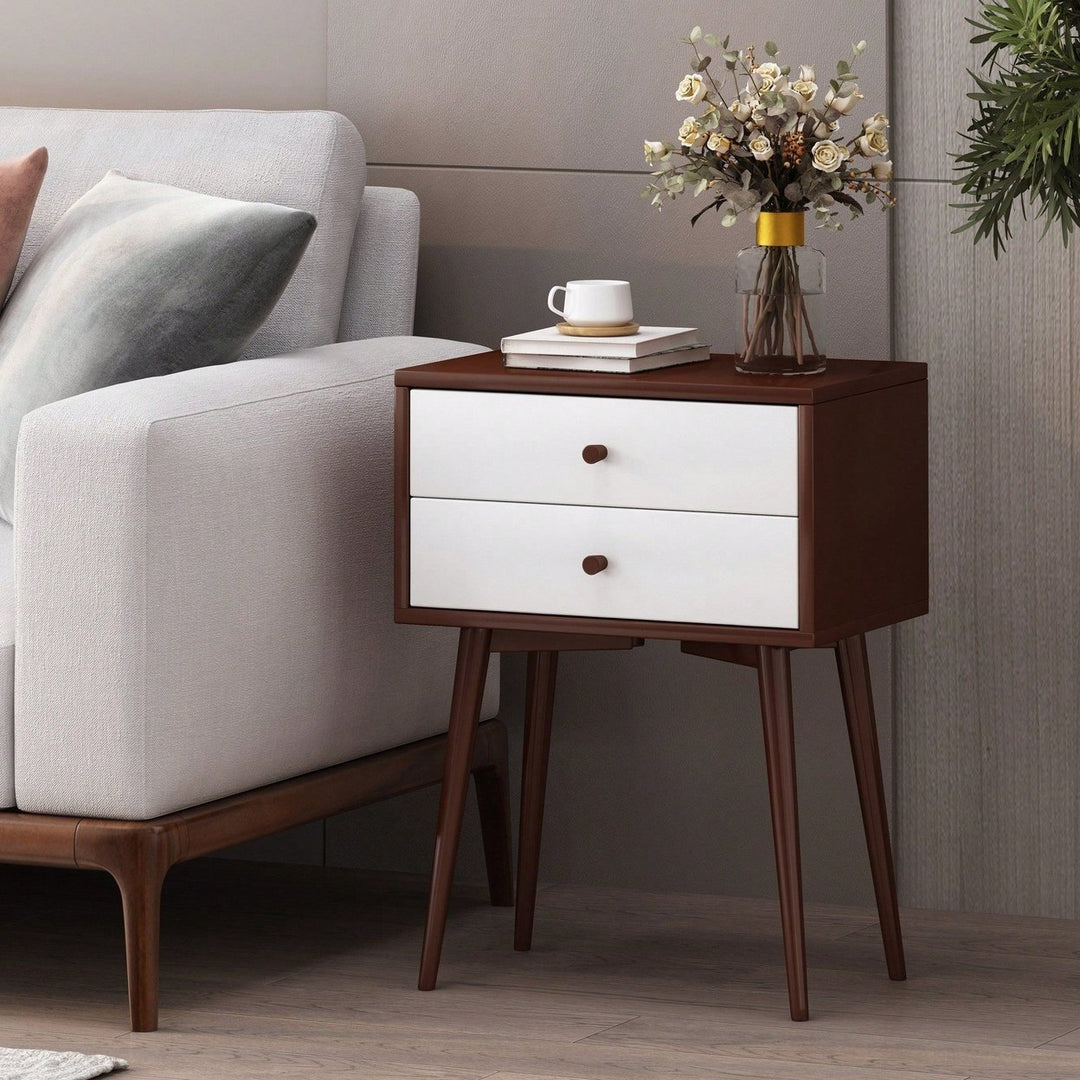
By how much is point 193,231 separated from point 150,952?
0.78 meters

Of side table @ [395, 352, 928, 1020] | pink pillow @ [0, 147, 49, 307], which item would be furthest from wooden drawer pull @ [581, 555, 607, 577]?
pink pillow @ [0, 147, 49, 307]

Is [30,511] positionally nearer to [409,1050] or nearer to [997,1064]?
[409,1050]

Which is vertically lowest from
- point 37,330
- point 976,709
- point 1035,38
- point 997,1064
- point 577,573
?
point 997,1064

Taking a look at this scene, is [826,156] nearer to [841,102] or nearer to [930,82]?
[841,102]

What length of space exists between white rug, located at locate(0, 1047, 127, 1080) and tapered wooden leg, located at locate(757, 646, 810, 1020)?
0.68 meters

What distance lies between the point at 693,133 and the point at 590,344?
238 mm

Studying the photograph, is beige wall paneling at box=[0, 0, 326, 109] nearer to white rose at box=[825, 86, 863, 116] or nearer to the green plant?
white rose at box=[825, 86, 863, 116]

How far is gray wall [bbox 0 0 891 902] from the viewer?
8.93 ft

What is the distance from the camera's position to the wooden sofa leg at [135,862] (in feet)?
7.07

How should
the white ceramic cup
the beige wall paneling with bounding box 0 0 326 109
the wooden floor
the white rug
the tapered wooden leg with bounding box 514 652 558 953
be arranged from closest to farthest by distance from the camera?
the white rug < the wooden floor < the white ceramic cup < the tapered wooden leg with bounding box 514 652 558 953 < the beige wall paneling with bounding box 0 0 326 109

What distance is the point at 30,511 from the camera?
2.12 m

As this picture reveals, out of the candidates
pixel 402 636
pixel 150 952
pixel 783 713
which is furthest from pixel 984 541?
pixel 150 952

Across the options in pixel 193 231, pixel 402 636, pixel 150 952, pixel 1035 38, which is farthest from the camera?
pixel 402 636

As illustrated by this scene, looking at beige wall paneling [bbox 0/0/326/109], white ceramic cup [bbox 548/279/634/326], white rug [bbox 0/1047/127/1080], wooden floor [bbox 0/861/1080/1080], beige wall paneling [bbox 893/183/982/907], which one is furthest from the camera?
beige wall paneling [bbox 0/0/326/109]
